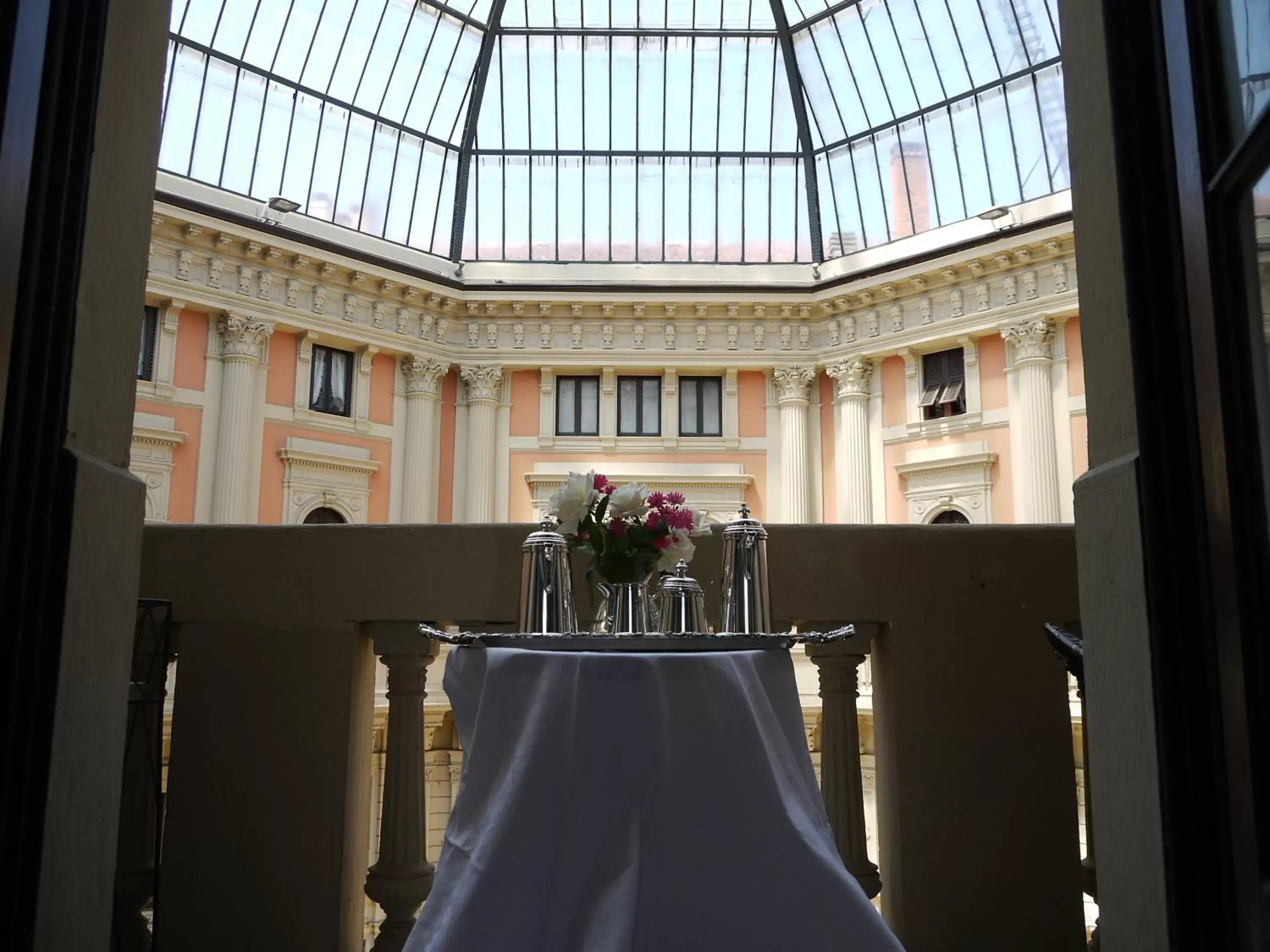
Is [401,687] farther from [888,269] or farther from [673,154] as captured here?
[673,154]

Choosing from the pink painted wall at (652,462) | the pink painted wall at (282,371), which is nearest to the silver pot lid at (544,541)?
the pink painted wall at (282,371)

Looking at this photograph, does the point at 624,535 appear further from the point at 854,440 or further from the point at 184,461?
the point at 854,440

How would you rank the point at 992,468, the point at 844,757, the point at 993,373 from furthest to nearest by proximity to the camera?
the point at 993,373, the point at 992,468, the point at 844,757

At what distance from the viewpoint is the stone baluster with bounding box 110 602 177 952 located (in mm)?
2393

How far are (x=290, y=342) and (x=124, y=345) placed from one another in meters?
17.1

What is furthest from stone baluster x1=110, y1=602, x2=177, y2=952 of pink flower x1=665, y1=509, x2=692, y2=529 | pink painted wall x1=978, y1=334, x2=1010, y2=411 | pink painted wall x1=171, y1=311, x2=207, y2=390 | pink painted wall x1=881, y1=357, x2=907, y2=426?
pink painted wall x1=881, y1=357, x2=907, y2=426

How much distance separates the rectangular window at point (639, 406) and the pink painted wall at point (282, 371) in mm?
6368

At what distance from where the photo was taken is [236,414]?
1633cm

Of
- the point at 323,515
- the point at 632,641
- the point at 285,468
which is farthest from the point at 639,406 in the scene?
the point at 632,641

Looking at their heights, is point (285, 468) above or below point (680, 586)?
above

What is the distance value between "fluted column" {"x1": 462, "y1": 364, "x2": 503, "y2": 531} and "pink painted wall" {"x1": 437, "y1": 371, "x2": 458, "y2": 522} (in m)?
0.32

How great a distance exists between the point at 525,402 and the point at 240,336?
18.4ft

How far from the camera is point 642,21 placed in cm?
1972

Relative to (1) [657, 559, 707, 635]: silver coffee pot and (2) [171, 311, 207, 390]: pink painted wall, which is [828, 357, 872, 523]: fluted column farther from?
(1) [657, 559, 707, 635]: silver coffee pot
